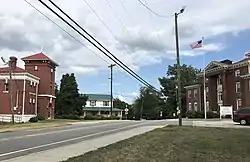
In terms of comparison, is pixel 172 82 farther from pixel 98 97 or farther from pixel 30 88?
pixel 30 88

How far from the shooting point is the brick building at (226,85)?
68.1 meters

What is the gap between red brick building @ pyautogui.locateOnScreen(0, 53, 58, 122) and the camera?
63.5 m

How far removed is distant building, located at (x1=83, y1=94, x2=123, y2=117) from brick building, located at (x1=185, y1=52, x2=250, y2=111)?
157 feet

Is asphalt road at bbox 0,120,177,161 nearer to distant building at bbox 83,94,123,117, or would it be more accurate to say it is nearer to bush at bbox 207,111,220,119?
bush at bbox 207,111,220,119

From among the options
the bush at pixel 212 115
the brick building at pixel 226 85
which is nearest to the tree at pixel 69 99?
the brick building at pixel 226 85

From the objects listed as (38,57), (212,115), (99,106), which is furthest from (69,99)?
(99,106)

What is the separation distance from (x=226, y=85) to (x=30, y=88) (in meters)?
36.2

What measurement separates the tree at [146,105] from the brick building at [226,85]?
33.8 metres

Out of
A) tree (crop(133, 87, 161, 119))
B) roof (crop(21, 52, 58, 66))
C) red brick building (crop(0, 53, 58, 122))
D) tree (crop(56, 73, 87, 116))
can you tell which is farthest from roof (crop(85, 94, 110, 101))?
roof (crop(21, 52, 58, 66))

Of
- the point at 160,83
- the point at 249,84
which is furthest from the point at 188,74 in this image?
the point at 249,84

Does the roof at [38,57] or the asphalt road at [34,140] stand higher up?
the roof at [38,57]

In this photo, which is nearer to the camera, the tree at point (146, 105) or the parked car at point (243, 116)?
the parked car at point (243, 116)

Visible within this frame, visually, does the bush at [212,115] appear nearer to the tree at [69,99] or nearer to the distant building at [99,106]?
the tree at [69,99]

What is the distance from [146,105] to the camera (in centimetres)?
12412
